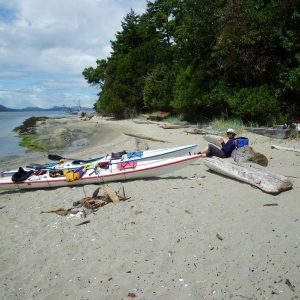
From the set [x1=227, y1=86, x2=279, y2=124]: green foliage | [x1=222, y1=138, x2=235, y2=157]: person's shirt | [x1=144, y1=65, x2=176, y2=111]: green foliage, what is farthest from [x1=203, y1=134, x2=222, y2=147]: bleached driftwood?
[x1=144, y1=65, x2=176, y2=111]: green foliage

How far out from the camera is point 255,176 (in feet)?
23.2

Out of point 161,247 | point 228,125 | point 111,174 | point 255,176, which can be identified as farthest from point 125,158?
point 228,125

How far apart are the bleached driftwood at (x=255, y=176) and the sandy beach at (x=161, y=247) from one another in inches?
5.5

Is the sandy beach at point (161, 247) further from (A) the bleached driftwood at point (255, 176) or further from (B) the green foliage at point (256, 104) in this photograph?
(B) the green foliage at point (256, 104)

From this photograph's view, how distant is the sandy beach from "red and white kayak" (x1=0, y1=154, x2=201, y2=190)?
79 cm

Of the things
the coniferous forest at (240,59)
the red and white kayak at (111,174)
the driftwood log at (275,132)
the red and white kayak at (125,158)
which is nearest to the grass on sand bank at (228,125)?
the coniferous forest at (240,59)

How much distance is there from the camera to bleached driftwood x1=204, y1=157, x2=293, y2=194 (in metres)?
6.60

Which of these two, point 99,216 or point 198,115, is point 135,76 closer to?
point 198,115

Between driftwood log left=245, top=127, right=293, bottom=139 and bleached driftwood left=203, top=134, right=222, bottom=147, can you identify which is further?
driftwood log left=245, top=127, right=293, bottom=139

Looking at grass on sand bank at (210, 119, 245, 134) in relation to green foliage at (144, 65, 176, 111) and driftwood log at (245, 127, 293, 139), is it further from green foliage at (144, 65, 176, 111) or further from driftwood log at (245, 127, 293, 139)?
green foliage at (144, 65, 176, 111)

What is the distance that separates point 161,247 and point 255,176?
314cm

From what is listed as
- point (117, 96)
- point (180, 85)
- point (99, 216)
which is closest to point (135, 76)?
point (117, 96)

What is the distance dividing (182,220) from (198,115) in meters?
17.2

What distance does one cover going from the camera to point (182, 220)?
581 centimetres
